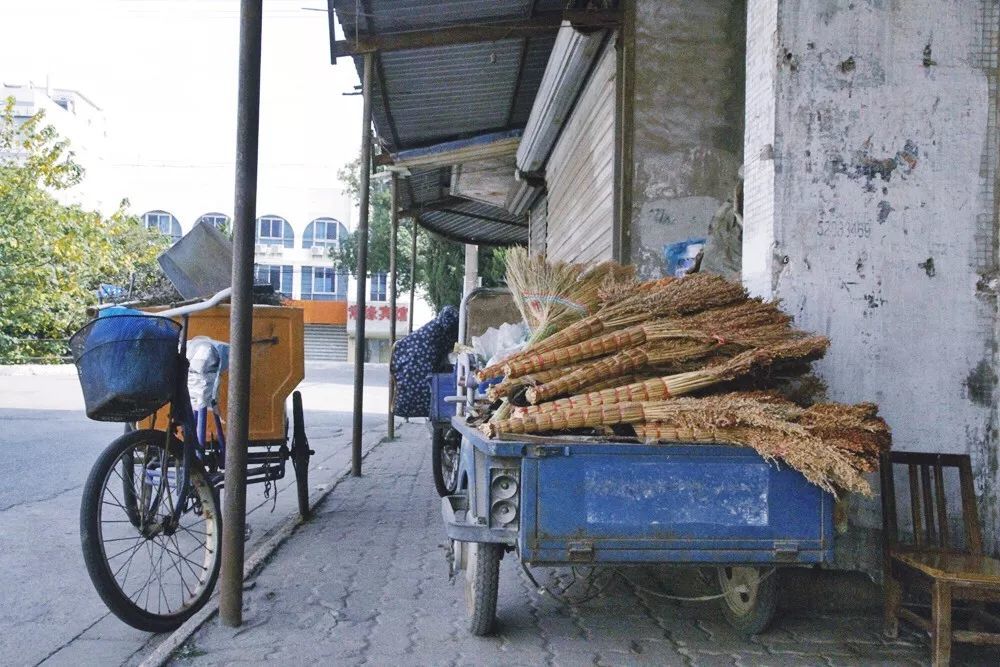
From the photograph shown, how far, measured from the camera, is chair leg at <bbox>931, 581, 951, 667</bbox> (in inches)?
135

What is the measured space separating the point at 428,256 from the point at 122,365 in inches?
846

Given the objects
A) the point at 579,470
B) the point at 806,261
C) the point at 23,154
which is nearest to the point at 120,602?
the point at 579,470

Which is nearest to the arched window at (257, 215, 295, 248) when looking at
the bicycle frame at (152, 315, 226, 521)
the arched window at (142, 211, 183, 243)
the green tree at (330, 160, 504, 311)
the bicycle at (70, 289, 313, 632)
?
the arched window at (142, 211, 183, 243)

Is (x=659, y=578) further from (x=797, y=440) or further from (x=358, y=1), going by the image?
(x=358, y=1)

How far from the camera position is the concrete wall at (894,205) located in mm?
4277

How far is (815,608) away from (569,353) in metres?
1.80

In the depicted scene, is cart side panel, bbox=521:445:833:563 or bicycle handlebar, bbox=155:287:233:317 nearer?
cart side panel, bbox=521:445:833:563

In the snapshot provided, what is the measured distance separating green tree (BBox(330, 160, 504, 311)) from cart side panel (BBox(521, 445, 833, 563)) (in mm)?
15490

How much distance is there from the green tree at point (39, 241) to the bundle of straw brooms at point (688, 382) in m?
23.2

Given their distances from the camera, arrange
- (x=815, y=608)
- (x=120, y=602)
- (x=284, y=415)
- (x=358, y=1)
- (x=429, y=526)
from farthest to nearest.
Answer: (x=358, y=1), (x=429, y=526), (x=284, y=415), (x=815, y=608), (x=120, y=602)

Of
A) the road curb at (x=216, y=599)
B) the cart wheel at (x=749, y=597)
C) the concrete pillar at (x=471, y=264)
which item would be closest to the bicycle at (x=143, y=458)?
the road curb at (x=216, y=599)

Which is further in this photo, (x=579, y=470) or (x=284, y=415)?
(x=284, y=415)

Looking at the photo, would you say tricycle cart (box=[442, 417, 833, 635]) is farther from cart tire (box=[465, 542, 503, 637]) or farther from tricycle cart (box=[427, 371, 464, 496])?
tricycle cart (box=[427, 371, 464, 496])

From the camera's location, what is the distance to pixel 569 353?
3.76m
